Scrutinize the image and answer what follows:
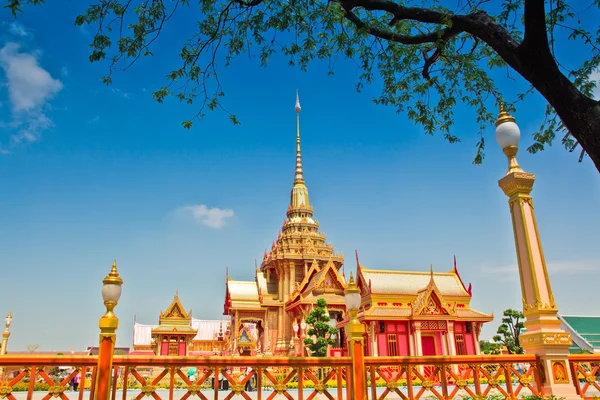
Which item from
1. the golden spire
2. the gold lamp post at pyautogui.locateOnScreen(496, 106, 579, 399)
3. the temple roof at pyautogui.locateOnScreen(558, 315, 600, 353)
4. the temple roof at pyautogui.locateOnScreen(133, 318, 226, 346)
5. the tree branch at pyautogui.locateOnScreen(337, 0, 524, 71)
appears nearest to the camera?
the tree branch at pyautogui.locateOnScreen(337, 0, 524, 71)

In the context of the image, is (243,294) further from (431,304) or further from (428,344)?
(431,304)

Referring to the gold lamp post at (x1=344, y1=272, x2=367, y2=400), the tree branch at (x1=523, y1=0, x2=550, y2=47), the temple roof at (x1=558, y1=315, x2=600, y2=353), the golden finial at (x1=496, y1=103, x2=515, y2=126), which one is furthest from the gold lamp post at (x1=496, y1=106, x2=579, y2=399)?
the temple roof at (x1=558, y1=315, x2=600, y2=353)

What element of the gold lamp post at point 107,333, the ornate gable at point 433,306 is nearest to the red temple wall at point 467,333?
the ornate gable at point 433,306

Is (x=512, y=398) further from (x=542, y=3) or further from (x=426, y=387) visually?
(x=542, y=3)

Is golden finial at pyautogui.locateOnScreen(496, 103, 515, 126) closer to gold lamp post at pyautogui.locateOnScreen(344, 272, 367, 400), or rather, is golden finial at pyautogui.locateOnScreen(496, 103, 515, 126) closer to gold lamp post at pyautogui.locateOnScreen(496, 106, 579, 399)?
gold lamp post at pyautogui.locateOnScreen(496, 106, 579, 399)

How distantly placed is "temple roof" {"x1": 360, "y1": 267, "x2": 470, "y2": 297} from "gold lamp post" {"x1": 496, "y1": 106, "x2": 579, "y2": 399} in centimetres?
1965

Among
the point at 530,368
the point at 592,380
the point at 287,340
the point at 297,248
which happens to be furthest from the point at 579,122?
the point at 297,248

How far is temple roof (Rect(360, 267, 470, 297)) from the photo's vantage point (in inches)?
1118

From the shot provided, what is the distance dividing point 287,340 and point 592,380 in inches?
1343

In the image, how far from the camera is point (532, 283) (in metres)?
8.14

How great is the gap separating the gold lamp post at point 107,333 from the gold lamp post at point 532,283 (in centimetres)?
687

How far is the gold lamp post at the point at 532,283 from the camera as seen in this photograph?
7.72 metres

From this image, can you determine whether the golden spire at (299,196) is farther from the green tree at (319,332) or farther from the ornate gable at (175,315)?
the green tree at (319,332)

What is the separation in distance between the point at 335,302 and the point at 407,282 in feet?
17.9
